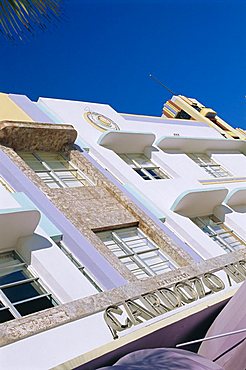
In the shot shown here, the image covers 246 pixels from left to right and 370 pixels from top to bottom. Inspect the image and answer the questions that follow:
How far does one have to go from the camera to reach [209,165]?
2147cm

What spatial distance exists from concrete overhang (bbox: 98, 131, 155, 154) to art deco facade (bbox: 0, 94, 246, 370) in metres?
0.05

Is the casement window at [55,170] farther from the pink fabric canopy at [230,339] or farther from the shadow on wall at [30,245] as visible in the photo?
the pink fabric canopy at [230,339]

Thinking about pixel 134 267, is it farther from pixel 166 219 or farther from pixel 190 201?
pixel 190 201

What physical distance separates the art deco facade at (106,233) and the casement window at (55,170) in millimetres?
45

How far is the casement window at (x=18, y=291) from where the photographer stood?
8969mm

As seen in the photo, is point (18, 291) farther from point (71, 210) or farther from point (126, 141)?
point (126, 141)

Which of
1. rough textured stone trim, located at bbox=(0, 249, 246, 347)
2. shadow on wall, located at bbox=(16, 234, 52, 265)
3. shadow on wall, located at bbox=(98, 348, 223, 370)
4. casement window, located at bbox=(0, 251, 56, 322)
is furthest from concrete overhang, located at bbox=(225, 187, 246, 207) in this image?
shadow on wall, located at bbox=(98, 348, 223, 370)

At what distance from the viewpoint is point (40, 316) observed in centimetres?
793

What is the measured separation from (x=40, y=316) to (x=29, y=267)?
8.68 ft

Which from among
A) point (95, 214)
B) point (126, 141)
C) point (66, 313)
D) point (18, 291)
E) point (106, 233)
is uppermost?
point (126, 141)

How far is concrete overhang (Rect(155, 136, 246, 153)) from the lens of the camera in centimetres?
1964

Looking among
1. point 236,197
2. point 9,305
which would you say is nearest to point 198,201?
point 236,197

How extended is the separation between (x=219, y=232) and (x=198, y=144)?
5.75 m

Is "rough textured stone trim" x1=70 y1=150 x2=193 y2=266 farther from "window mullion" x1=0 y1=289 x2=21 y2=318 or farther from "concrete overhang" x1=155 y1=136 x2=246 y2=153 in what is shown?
"window mullion" x1=0 y1=289 x2=21 y2=318
